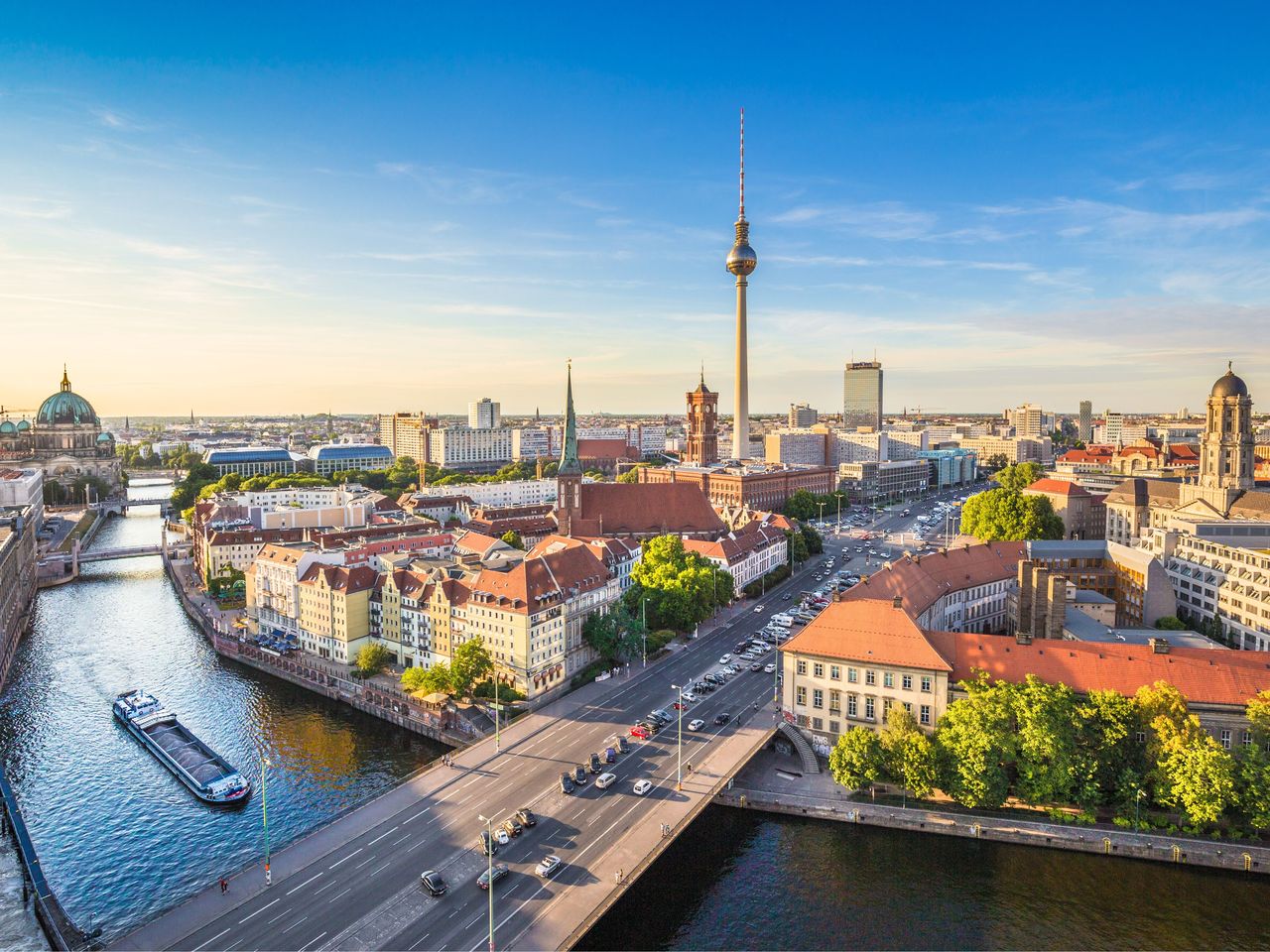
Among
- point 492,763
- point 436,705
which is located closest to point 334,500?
point 436,705

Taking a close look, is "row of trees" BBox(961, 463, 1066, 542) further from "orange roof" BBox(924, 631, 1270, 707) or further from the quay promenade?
the quay promenade

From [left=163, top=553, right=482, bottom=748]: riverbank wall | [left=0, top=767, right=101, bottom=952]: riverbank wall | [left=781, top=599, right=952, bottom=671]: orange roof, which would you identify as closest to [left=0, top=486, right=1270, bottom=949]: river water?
[left=0, top=767, right=101, bottom=952]: riverbank wall

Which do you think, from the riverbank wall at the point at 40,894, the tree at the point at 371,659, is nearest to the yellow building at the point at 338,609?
the tree at the point at 371,659

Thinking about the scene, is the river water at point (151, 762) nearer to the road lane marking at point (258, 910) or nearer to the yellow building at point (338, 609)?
the yellow building at point (338, 609)

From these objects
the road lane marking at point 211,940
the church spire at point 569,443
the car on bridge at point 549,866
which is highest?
the church spire at point 569,443

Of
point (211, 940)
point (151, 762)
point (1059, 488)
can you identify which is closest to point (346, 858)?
point (211, 940)

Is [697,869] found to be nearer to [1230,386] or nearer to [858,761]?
[858,761]

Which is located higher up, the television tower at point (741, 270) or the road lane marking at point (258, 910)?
the television tower at point (741, 270)
